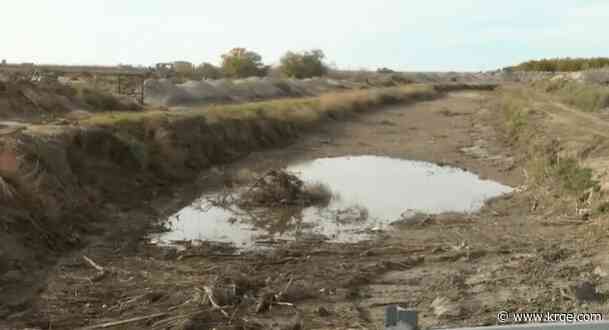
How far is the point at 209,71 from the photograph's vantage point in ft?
266

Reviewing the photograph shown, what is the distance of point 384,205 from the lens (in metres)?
17.3

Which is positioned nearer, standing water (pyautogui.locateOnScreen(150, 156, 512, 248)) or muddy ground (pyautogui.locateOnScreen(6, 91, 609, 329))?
muddy ground (pyautogui.locateOnScreen(6, 91, 609, 329))

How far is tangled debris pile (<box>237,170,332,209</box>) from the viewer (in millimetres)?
16656

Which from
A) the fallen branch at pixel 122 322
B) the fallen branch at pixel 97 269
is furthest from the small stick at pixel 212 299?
the fallen branch at pixel 97 269

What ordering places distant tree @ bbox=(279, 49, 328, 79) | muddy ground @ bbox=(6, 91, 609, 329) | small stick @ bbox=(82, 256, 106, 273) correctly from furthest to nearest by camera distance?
distant tree @ bbox=(279, 49, 328, 79) → small stick @ bbox=(82, 256, 106, 273) → muddy ground @ bbox=(6, 91, 609, 329)

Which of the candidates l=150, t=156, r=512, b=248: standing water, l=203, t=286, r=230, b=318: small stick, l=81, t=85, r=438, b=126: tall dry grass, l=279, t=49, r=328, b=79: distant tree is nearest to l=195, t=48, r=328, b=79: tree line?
l=279, t=49, r=328, b=79: distant tree

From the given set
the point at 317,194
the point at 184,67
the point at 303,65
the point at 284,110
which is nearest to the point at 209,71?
the point at 184,67

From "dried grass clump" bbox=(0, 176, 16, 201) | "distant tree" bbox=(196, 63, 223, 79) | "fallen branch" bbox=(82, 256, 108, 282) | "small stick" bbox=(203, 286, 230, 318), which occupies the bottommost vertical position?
"fallen branch" bbox=(82, 256, 108, 282)

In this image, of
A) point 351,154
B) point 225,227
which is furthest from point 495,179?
point 225,227

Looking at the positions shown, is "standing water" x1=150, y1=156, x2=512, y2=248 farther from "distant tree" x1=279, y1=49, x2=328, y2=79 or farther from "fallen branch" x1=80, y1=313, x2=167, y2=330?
"distant tree" x1=279, y1=49, x2=328, y2=79

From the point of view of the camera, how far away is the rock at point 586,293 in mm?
8117

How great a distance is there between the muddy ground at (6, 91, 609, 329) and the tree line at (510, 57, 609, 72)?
9929cm

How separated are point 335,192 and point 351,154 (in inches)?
372

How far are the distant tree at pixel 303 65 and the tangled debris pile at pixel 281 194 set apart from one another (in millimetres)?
77422
